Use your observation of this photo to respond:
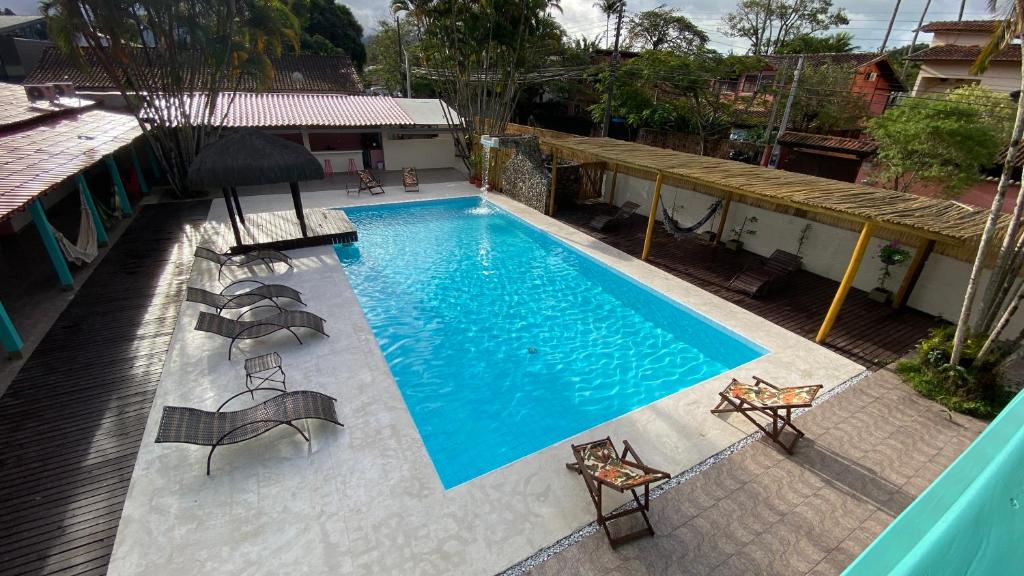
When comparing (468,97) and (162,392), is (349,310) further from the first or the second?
(468,97)

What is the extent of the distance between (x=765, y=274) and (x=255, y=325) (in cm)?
1081

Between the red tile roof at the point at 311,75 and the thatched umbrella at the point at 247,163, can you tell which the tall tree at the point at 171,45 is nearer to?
the thatched umbrella at the point at 247,163

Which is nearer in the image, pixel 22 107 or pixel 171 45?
pixel 22 107

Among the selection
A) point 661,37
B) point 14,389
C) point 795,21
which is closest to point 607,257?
point 14,389

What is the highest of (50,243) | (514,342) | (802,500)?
(50,243)

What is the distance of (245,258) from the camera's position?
35.3 ft

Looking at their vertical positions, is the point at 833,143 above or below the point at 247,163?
above

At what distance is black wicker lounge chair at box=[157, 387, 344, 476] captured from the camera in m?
5.42

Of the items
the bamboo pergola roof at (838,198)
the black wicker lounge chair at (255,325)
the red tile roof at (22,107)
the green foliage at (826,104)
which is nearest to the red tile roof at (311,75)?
the red tile roof at (22,107)

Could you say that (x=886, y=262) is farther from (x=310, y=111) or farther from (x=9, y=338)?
(x=310, y=111)

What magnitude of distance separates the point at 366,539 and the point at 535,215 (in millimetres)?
12609

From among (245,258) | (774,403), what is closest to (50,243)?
(245,258)

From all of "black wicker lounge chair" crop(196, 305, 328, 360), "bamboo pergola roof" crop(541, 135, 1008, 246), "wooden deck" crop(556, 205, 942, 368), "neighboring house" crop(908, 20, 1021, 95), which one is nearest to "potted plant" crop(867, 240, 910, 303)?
"wooden deck" crop(556, 205, 942, 368)

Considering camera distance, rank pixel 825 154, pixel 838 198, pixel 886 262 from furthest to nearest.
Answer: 1. pixel 825 154
2. pixel 886 262
3. pixel 838 198
